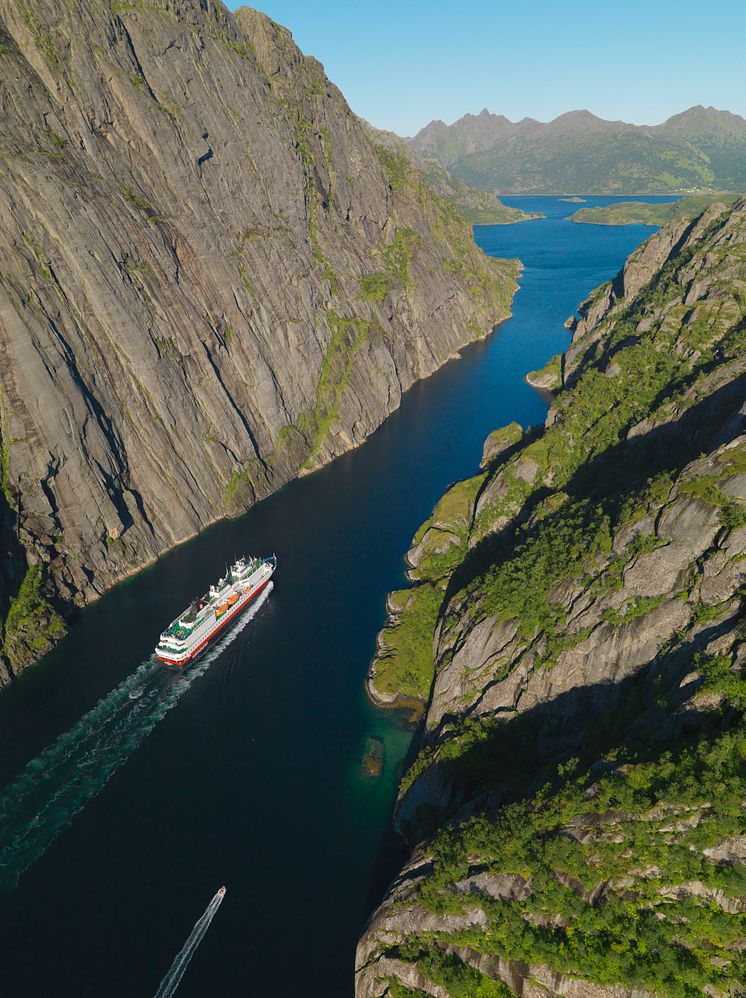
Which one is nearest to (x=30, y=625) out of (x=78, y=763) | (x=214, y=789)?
(x=78, y=763)

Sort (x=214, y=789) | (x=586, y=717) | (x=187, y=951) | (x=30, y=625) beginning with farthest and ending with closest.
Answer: (x=30, y=625), (x=214, y=789), (x=586, y=717), (x=187, y=951)

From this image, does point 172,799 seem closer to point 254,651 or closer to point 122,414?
point 254,651

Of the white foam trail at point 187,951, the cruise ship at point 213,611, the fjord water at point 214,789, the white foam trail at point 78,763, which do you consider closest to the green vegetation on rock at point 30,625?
the fjord water at point 214,789

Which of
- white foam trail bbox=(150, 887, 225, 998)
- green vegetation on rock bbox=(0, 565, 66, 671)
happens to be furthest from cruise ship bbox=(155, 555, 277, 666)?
white foam trail bbox=(150, 887, 225, 998)

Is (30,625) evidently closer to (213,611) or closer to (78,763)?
(213,611)

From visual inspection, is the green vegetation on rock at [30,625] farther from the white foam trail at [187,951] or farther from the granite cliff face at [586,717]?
the granite cliff face at [586,717]

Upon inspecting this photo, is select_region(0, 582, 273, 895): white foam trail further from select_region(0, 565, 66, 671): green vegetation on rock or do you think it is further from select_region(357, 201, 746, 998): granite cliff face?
select_region(357, 201, 746, 998): granite cliff face

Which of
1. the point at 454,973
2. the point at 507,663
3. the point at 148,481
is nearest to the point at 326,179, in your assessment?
the point at 148,481
